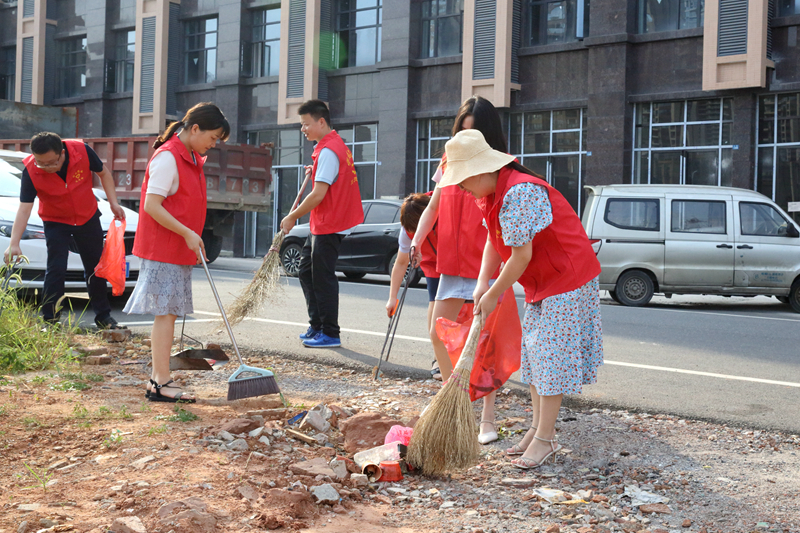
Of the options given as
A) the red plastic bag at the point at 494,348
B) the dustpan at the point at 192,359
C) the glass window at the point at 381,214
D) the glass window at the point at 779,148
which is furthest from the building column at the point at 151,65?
the red plastic bag at the point at 494,348

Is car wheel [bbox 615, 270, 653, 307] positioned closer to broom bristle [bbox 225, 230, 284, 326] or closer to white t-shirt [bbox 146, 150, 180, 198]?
broom bristle [bbox 225, 230, 284, 326]

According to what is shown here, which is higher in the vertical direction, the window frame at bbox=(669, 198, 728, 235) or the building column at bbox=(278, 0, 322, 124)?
the building column at bbox=(278, 0, 322, 124)

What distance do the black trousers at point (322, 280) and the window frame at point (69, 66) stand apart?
93.3 feet

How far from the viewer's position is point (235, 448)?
393 centimetres

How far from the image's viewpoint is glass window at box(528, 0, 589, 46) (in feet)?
68.2

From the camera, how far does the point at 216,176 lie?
713 inches

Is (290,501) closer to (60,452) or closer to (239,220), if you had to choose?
(60,452)

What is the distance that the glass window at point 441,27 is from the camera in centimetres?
2297

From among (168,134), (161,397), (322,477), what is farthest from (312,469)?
(168,134)

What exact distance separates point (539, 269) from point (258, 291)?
426 cm

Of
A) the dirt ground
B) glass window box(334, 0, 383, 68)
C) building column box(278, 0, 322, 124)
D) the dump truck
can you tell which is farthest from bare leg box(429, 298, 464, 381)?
building column box(278, 0, 322, 124)

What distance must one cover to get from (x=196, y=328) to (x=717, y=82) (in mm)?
14253

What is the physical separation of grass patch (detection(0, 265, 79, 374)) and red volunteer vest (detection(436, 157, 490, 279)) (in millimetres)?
2855

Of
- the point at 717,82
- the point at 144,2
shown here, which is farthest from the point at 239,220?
the point at 717,82
